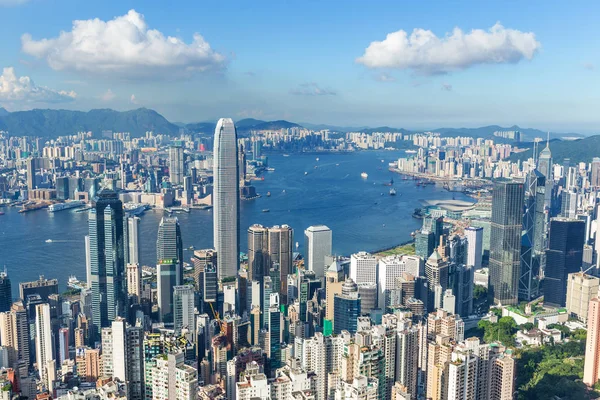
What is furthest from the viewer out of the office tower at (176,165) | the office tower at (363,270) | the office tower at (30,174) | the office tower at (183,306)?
the office tower at (176,165)

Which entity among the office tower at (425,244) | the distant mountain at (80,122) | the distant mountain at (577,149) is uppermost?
the distant mountain at (80,122)

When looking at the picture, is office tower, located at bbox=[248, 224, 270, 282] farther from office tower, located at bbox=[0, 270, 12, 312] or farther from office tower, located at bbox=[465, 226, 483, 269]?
office tower, located at bbox=[465, 226, 483, 269]

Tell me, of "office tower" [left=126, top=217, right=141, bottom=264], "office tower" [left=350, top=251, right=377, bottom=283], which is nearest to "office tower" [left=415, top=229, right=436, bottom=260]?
"office tower" [left=350, top=251, right=377, bottom=283]

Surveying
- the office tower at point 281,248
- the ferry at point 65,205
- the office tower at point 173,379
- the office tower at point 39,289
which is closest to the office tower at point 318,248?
the office tower at point 281,248

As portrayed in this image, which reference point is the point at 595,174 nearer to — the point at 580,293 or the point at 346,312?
the point at 580,293

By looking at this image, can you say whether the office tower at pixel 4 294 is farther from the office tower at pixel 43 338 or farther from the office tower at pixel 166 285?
the office tower at pixel 166 285

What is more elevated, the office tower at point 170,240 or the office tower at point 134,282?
the office tower at point 170,240

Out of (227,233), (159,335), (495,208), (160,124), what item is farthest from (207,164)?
(159,335)
